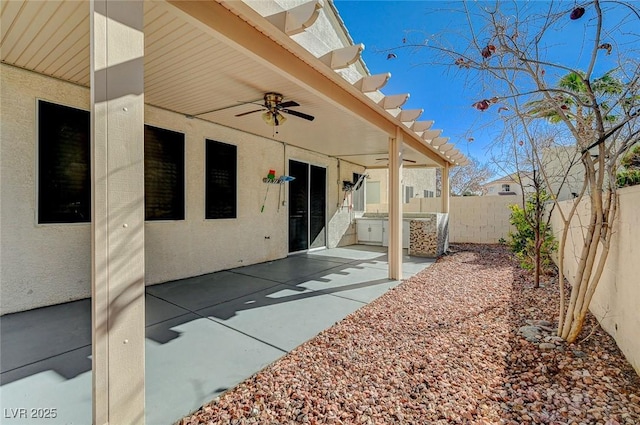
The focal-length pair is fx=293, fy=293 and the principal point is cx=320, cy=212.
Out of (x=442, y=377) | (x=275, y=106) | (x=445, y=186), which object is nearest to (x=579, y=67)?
(x=442, y=377)

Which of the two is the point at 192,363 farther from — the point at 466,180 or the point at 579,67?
the point at 466,180

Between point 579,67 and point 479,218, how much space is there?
833cm

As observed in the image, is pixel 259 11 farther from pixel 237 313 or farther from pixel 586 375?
pixel 586 375

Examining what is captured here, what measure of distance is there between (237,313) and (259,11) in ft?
10.2

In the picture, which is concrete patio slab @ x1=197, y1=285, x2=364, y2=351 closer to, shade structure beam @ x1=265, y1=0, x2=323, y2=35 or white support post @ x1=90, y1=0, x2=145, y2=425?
white support post @ x1=90, y1=0, x2=145, y2=425

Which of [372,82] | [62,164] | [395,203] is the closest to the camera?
[372,82]

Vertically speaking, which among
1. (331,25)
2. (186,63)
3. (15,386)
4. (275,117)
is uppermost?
(331,25)

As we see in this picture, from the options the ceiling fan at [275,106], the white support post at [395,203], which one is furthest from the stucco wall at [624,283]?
the ceiling fan at [275,106]

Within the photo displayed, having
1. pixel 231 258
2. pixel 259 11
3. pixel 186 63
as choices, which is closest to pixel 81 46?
pixel 186 63

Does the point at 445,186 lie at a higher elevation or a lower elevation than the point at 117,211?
higher

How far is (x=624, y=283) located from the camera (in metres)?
2.46

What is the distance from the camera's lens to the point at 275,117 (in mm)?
4316

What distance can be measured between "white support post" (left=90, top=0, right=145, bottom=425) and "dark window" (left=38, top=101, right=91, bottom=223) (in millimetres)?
3095

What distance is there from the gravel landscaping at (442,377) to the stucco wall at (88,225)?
3257 mm
